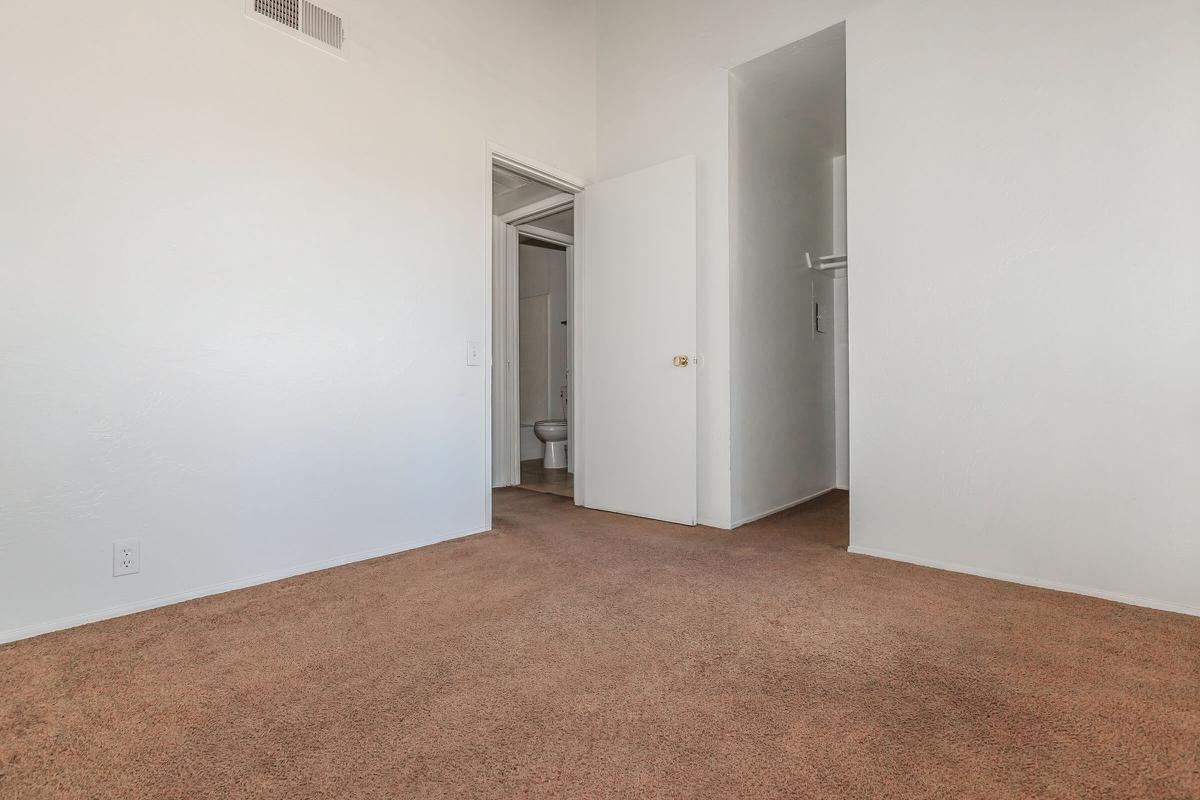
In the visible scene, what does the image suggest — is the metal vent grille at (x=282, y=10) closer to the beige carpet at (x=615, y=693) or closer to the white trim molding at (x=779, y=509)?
the beige carpet at (x=615, y=693)

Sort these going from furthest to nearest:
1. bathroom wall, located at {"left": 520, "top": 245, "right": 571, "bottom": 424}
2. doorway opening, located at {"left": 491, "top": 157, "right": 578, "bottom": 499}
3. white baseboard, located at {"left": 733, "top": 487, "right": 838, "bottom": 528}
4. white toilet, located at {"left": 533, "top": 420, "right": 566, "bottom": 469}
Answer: bathroom wall, located at {"left": 520, "top": 245, "right": 571, "bottom": 424} → white toilet, located at {"left": 533, "top": 420, "right": 566, "bottom": 469} → doorway opening, located at {"left": 491, "top": 157, "right": 578, "bottom": 499} → white baseboard, located at {"left": 733, "top": 487, "right": 838, "bottom": 528}

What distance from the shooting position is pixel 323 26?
8.07 ft

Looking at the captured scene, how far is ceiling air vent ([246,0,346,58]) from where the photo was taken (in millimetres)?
2285

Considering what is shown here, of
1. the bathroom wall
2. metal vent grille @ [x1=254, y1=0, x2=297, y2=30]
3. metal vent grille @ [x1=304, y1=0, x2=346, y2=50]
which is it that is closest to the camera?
metal vent grille @ [x1=254, y1=0, x2=297, y2=30]

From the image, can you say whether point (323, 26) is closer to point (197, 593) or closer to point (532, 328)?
point (197, 593)

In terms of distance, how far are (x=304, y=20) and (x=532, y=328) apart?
4.53 metres

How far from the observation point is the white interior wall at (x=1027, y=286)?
1.96 m

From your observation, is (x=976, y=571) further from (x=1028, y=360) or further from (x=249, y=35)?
(x=249, y=35)

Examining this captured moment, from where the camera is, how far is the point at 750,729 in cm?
125

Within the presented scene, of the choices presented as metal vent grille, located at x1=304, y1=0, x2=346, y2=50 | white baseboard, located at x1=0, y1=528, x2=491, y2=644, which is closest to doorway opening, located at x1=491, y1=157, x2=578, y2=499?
metal vent grille, located at x1=304, y1=0, x2=346, y2=50

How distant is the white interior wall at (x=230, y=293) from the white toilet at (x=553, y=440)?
8.50ft

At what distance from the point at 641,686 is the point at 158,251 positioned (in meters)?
2.17

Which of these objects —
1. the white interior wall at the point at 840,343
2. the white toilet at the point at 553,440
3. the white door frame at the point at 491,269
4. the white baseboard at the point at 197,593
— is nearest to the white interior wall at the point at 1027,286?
the white door frame at the point at 491,269

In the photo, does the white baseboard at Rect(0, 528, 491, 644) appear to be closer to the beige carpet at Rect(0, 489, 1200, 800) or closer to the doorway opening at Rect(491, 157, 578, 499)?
the beige carpet at Rect(0, 489, 1200, 800)
